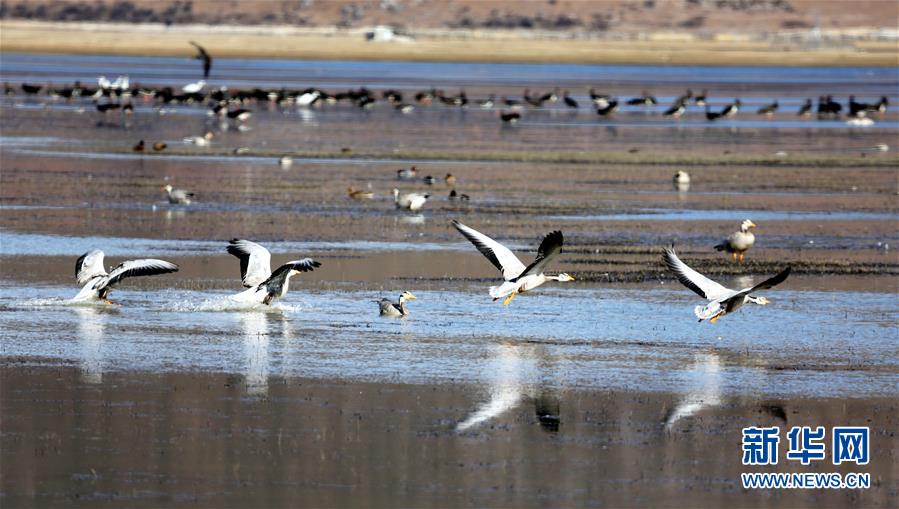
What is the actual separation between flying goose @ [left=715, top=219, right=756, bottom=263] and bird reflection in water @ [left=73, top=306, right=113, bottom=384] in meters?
7.09

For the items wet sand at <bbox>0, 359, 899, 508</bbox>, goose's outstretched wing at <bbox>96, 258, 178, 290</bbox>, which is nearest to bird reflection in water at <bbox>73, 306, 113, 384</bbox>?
wet sand at <bbox>0, 359, 899, 508</bbox>

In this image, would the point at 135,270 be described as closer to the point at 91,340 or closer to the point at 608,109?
the point at 91,340

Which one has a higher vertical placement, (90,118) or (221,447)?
(221,447)

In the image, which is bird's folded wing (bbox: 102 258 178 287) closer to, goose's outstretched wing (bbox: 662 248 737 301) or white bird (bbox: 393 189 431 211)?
goose's outstretched wing (bbox: 662 248 737 301)

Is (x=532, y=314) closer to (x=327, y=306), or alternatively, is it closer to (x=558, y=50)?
(x=327, y=306)

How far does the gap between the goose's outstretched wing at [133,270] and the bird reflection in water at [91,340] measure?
26 centimetres

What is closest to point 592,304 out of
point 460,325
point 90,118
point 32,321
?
point 460,325

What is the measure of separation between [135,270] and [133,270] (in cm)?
2

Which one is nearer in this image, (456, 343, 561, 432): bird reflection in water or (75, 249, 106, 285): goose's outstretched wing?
(456, 343, 561, 432): bird reflection in water

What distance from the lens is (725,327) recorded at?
1376 cm

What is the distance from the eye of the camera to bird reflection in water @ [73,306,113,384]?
11070 mm

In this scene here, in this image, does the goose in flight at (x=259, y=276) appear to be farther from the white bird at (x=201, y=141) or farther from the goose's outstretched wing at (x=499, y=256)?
the white bird at (x=201, y=141)

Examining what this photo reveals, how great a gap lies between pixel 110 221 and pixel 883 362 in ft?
35.4

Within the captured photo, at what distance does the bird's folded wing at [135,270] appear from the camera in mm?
13688
